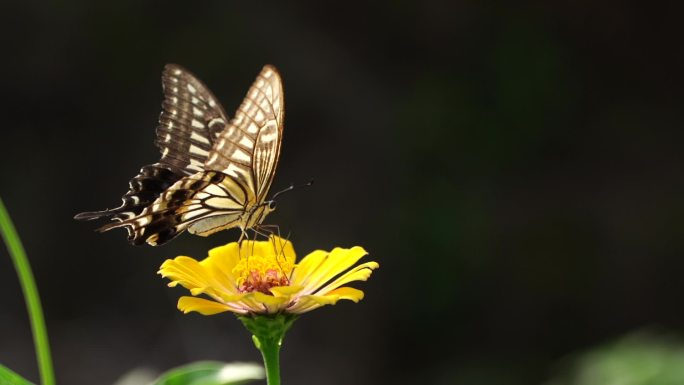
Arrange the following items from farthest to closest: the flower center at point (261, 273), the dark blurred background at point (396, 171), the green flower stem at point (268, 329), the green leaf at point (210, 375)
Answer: the dark blurred background at point (396, 171)
the flower center at point (261, 273)
the green flower stem at point (268, 329)
the green leaf at point (210, 375)

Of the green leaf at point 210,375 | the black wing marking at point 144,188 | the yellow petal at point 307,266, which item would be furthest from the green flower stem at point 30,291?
the yellow petal at point 307,266

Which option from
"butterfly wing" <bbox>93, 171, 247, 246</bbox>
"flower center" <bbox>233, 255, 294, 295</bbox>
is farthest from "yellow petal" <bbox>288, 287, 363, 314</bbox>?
"butterfly wing" <bbox>93, 171, 247, 246</bbox>

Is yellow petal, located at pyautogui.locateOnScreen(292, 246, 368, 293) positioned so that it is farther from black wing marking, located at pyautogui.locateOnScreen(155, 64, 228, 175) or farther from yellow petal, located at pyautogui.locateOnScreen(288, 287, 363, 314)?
black wing marking, located at pyautogui.locateOnScreen(155, 64, 228, 175)

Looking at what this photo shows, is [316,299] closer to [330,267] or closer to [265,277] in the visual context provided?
[330,267]

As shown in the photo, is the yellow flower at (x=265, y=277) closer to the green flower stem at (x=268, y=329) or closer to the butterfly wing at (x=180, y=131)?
the green flower stem at (x=268, y=329)

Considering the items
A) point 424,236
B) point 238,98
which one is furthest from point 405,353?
point 238,98

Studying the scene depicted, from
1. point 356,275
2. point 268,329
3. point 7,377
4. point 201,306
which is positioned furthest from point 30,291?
point 356,275
